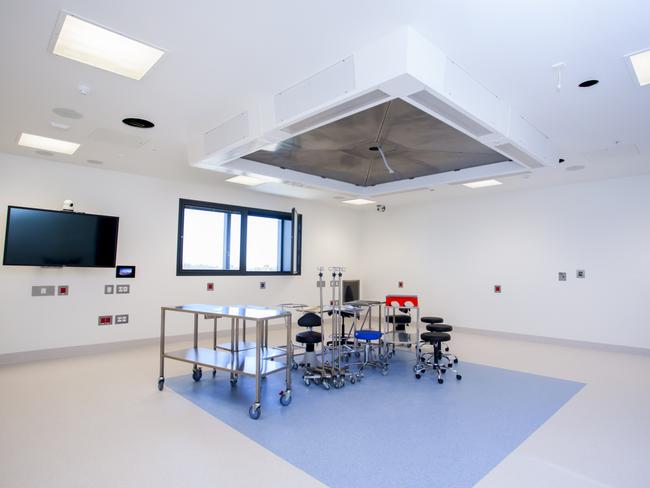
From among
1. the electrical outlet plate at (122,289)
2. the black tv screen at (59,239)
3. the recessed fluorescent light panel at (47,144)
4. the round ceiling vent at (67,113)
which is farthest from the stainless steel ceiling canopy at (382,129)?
the electrical outlet plate at (122,289)

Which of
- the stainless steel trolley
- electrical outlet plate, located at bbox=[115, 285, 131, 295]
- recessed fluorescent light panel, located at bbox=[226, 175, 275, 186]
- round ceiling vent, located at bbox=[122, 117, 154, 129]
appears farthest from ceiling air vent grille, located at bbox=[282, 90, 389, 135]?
electrical outlet plate, located at bbox=[115, 285, 131, 295]

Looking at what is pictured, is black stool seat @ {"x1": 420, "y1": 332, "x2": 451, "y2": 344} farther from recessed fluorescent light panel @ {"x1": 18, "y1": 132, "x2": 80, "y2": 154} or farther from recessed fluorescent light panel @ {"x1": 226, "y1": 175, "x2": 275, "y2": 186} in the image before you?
recessed fluorescent light panel @ {"x1": 18, "y1": 132, "x2": 80, "y2": 154}

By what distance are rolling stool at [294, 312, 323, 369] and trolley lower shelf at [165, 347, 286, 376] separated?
425 mm

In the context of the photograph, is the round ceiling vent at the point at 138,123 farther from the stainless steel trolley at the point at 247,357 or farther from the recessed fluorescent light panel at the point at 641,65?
the recessed fluorescent light panel at the point at 641,65

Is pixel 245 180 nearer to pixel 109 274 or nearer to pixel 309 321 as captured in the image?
pixel 109 274

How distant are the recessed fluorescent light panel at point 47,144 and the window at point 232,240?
1936 millimetres

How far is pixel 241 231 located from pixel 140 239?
182 cm

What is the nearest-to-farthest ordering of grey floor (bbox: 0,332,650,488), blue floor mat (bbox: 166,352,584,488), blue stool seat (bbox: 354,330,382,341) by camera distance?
grey floor (bbox: 0,332,650,488), blue floor mat (bbox: 166,352,584,488), blue stool seat (bbox: 354,330,382,341)

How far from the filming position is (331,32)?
2.36 metres

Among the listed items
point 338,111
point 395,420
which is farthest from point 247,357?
point 338,111

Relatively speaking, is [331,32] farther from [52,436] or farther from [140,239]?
[140,239]

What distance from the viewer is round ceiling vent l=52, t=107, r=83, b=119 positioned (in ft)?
11.5

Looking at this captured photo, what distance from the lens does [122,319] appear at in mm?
5668

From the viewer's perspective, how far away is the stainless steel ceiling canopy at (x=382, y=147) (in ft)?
11.3
